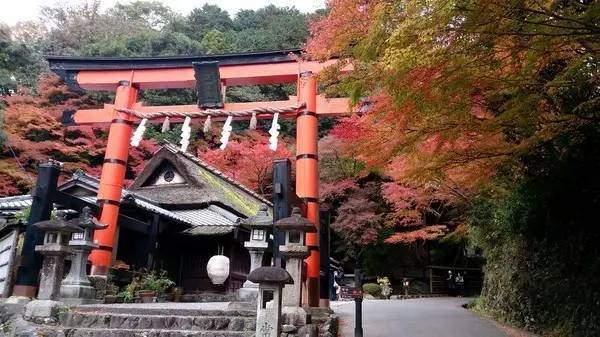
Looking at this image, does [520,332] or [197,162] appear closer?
[520,332]

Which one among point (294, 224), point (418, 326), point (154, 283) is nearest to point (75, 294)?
point (154, 283)

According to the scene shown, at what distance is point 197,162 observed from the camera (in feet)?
62.7

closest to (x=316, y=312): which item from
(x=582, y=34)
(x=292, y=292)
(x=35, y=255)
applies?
(x=292, y=292)

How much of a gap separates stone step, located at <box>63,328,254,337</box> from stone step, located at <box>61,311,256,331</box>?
196 millimetres

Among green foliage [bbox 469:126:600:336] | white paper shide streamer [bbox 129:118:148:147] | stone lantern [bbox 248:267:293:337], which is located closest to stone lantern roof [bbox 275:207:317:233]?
stone lantern [bbox 248:267:293:337]

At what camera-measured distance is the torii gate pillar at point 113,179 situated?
10477mm

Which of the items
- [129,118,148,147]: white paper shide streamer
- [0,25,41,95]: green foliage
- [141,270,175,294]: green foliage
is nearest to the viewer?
[129,118,148,147]: white paper shide streamer

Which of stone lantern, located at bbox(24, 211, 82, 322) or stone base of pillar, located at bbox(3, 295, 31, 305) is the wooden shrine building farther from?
stone base of pillar, located at bbox(3, 295, 31, 305)

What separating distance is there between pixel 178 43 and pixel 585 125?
116ft

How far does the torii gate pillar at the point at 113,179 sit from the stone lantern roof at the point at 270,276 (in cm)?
585

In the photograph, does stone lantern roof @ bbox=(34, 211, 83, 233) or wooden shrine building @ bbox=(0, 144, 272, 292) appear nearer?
stone lantern roof @ bbox=(34, 211, 83, 233)

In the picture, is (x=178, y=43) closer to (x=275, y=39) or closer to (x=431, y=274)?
(x=275, y=39)

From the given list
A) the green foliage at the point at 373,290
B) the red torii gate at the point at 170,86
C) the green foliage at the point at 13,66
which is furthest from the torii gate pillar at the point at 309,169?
the green foliage at the point at 13,66

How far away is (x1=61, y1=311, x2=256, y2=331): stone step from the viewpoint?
6957 mm
